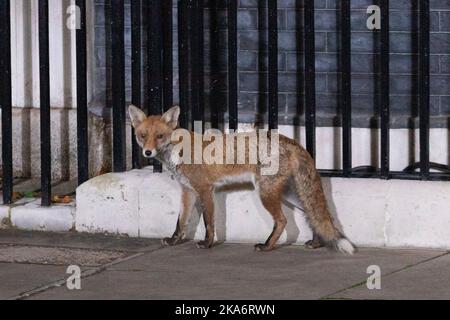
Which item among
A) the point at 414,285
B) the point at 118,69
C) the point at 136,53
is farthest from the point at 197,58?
the point at 414,285

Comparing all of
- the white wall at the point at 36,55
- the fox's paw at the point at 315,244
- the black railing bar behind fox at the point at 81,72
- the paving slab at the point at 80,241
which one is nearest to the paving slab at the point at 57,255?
the paving slab at the point at 80,241

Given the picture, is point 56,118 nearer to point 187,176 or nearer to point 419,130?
point 187,176

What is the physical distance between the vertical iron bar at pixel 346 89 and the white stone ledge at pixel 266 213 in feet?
0.58

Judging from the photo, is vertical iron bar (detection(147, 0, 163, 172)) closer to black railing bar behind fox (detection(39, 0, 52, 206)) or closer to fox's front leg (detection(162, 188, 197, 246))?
fox's front leg (detection(162, 188, 197, 246))

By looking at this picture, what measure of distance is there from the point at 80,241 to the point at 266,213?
1.37m

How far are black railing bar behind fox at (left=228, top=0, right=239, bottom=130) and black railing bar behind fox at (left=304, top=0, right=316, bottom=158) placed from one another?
53cm

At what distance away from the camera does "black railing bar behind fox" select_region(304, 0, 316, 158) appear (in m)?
8.84

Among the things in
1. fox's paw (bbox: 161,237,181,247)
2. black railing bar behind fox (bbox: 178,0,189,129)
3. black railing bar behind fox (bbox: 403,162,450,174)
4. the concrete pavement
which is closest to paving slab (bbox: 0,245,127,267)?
the concrete pavement

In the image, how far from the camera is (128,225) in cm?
918

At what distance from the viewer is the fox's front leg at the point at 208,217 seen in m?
8.69

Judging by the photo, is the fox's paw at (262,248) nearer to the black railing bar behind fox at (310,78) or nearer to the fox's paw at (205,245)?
the fox's paw at (205,245)

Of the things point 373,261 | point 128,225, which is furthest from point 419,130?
point 128,225
